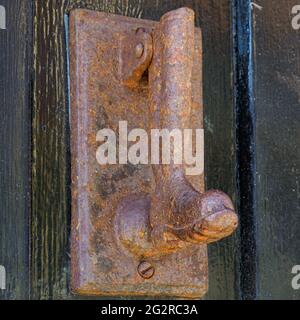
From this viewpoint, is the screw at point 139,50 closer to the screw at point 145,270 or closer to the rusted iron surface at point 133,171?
the rusted iron surface at point 133,171

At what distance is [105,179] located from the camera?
2.60ft

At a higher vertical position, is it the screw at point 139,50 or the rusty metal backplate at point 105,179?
the screw at point 139,50

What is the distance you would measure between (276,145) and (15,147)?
0.83 ft

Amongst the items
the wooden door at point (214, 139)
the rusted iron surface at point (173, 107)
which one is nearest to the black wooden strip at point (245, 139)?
the wooden door at point (214, 139)

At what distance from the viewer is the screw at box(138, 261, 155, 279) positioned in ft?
2.60

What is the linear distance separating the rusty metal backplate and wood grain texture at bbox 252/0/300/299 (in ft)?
0.21

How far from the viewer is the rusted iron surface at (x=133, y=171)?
73 centimetres

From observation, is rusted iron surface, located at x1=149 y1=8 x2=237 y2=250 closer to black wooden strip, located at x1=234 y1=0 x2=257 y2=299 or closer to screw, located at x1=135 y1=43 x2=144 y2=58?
screw, located at x1=135 y1=43 x2=144 y2=58

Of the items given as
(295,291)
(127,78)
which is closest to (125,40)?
(127,78)

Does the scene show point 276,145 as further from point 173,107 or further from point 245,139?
point 173,107

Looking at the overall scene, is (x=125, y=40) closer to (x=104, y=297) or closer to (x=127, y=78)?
(x=127, y=78)

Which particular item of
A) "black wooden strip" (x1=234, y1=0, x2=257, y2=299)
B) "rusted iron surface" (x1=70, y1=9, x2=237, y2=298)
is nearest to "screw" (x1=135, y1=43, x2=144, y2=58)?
"rusted iron surface" (x1=70, y1=9, x2=237, y2=298)
